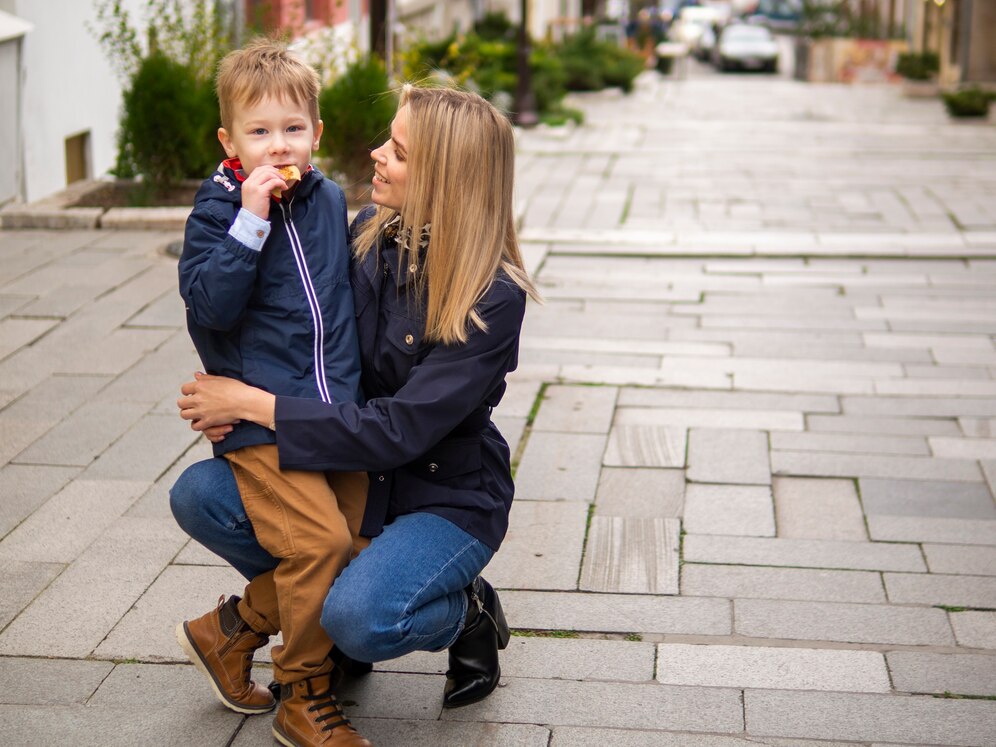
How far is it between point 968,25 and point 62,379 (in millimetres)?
23894

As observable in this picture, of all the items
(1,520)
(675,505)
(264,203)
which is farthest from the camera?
(675,505)

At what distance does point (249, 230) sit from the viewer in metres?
2.46

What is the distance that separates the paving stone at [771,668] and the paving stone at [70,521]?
5.81ft

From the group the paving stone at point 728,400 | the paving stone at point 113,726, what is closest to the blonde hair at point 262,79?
the paving stone at point 113,726

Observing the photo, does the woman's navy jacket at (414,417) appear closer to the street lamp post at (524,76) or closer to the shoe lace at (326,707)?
the shoe lace at (326,707)

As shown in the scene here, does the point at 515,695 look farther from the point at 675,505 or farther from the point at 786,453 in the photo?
the point at 786,453

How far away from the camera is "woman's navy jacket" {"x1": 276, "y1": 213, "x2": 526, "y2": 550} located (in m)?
2.55

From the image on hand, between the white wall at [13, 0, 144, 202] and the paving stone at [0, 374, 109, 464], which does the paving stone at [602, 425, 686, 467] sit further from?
the white wall at [13, 0, 144, 202]

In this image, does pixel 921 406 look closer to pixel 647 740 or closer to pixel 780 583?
pixel 780 583

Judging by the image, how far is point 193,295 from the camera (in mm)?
2510

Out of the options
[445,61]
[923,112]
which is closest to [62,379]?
[445,61]

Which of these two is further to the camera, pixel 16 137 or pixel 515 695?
pixel 16 137

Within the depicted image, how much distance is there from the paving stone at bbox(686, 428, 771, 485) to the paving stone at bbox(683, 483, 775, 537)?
83mm

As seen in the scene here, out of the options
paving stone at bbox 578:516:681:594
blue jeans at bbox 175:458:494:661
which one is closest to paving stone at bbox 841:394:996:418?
paving stone at bbox 578:516:681:594
